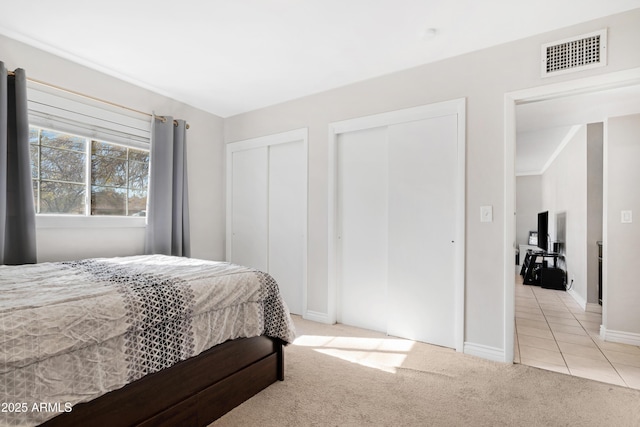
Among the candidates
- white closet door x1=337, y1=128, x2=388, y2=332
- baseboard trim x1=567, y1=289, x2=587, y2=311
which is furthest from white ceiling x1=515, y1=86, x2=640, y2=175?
baseboard trim x1=567, y1=289, x2=587, y2=311

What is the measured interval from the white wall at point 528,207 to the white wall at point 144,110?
7.76m

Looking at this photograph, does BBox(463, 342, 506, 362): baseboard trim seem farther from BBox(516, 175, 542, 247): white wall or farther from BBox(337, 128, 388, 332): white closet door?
BBox(516, 175, 542, 247): white wall

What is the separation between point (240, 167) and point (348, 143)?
1.56 m

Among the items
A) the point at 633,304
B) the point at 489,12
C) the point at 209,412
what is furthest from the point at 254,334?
the point at 633,304

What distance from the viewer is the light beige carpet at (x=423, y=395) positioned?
1706 millimetres

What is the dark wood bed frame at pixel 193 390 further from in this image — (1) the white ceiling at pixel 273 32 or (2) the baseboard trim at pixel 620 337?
(2) the baseboard trim at pixel 620 337

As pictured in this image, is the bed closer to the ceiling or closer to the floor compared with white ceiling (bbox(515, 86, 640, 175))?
closer to the floor

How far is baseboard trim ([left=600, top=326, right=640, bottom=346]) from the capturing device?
290 centimetres

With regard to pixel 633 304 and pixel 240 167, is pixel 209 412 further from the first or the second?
pixel 633 304

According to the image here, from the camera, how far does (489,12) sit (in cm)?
209

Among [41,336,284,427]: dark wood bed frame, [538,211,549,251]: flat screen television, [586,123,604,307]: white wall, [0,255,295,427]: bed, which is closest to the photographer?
[0,255,295,427]: bed

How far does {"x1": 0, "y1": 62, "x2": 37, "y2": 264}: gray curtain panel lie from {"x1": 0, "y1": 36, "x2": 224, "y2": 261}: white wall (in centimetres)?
20

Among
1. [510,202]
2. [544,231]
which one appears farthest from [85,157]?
[544,231]

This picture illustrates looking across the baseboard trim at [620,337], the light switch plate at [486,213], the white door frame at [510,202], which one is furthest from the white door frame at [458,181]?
the baseboard trim at [620,337]
